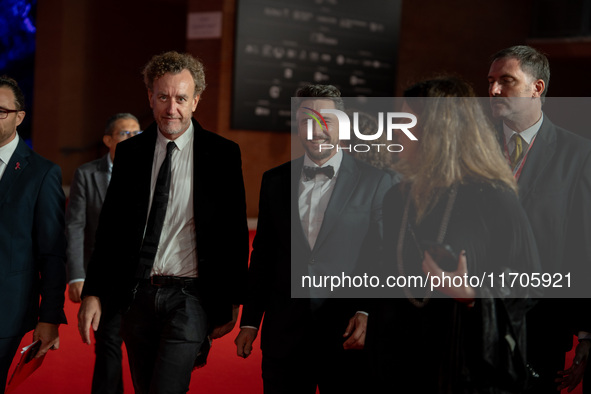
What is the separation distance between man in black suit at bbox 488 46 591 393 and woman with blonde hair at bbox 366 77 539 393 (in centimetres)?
22

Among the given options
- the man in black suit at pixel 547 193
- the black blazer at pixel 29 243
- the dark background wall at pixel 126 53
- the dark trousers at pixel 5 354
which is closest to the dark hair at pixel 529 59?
the man in black suit at pixel 547 193

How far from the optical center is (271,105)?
21.0 ft

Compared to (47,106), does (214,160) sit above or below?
below

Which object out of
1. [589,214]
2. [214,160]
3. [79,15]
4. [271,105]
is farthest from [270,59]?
[589,214]

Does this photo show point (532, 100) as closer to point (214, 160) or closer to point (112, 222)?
point (214, 160)

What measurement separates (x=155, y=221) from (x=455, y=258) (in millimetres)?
1119

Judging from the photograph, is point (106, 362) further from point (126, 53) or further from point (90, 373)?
point (126, 53)

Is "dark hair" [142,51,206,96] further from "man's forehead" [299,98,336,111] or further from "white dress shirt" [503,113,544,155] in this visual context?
"white dress shirt" [503,113,544,155]

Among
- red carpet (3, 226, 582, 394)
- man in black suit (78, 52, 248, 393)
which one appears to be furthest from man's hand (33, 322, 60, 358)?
red carpet (3, 226, 582, 394)

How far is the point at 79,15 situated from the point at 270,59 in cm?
324

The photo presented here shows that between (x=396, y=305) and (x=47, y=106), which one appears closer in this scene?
(x=396, y=305)

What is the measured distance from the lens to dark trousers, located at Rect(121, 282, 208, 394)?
7.54ft

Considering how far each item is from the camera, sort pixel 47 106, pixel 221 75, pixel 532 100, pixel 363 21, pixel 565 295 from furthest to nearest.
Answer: pixel 47 106
pixel 363 21
pixel 221 75
pixel 532 100
pixel 565 295

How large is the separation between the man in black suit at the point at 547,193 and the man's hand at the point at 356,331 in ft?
1.63
